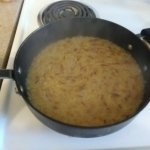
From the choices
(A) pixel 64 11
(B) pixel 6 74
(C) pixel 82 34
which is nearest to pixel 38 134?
(B) pixel 6 74

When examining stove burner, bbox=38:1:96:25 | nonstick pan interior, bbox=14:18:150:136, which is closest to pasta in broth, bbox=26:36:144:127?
nonstick pan interior, bbox=14:18:150:136

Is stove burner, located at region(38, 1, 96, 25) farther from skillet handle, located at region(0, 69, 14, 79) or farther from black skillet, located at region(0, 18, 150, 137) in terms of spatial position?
skillet handle, located at region(0, 69, 14, 79)

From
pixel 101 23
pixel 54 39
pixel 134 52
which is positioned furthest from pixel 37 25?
pixel 134 52

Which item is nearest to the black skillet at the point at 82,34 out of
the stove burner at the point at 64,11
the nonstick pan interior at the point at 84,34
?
the nonstick pan interior at the point at 84,34

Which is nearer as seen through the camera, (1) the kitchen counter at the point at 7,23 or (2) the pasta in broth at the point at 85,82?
(2) the pasta in broth at the point at 85,82

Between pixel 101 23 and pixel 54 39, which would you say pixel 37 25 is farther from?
pixel 101 23

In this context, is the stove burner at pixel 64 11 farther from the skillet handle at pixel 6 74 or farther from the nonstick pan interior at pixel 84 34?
the skillet handle at pixel 6 74

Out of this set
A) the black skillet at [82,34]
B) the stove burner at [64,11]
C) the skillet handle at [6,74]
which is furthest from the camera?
the stove burner at [64,11]
